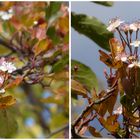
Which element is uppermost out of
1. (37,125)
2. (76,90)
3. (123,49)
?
(123,49)

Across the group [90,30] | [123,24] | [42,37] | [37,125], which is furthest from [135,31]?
[37,125]

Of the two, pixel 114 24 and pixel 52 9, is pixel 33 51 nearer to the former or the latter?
pixel 52 9

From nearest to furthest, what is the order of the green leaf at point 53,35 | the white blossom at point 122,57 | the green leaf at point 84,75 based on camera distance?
the white blossom at point 122,57 → the green leaf at point 84,75 → the green leaf at point 53,35

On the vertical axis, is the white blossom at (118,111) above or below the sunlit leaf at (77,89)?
below

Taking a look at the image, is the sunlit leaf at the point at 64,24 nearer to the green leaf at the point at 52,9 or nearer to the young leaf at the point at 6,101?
the green leaf at the point at 52,9

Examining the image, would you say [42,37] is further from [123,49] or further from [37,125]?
[37,125]

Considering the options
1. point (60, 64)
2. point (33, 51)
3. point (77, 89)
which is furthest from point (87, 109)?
point (33, 51)

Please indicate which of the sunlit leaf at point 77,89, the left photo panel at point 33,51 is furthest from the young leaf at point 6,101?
the sunlit leaf at point 77,89

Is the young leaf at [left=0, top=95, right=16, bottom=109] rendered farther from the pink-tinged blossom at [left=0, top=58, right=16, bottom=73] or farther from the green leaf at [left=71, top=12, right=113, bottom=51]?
the green leaf at [left=71, top=12, right=113, bottom=51]
